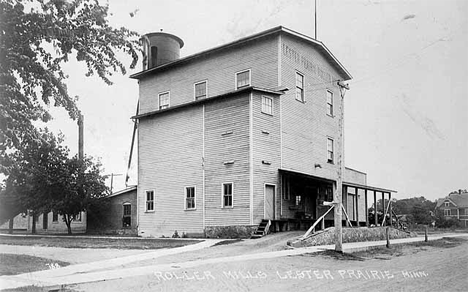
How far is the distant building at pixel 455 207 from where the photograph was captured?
93875 millimetres

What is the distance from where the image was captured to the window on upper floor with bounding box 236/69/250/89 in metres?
26.8

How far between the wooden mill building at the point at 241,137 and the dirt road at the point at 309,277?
8829mm

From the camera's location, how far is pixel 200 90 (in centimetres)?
2914

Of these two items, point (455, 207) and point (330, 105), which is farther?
point (455, 207)

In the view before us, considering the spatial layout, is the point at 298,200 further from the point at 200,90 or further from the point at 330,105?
the point at 200,90

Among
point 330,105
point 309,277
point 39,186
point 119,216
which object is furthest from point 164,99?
point 309,277

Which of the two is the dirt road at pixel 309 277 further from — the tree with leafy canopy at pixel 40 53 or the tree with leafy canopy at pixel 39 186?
the tree with leafy canopy at pixel 39 186

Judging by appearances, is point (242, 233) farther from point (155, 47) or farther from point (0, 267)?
point (155, 47)

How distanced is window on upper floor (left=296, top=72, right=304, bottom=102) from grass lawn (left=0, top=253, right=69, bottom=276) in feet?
53.7

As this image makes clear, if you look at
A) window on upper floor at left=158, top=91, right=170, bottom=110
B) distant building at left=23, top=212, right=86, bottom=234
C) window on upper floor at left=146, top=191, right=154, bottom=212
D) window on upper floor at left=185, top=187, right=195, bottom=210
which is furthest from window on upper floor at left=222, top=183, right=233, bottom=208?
distant building at left=23, top=212, right=86, bottom=234

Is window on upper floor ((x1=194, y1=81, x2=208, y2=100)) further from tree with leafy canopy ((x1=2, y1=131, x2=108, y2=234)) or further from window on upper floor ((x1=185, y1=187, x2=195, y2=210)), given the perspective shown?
tree with leafy canopy ((x1=2, y1=131, x2=108, y2=234))

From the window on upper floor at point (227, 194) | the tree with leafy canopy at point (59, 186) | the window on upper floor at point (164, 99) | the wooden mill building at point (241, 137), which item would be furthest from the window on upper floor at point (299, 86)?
the tree with leafy canopy at point (59, 186)

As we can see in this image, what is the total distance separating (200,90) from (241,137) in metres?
6.04

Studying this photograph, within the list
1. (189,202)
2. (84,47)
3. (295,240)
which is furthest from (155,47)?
(84,47)
